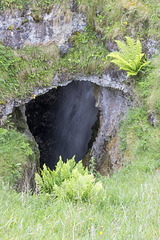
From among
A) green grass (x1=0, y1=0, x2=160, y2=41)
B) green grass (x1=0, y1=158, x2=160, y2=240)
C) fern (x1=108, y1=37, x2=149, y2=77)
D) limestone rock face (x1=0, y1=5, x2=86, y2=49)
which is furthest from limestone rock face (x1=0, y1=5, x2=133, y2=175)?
green grass (x1=0, y1=158, x2=160, y2=240)

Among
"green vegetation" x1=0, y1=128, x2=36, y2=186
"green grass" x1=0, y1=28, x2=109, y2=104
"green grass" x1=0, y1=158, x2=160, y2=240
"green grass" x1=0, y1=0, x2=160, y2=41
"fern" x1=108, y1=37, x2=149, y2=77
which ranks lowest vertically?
"green grass" x1=0, y1=158, x2=160, y2=240


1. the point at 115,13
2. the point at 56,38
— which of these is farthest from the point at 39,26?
the point at 115,13

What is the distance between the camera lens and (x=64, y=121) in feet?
45.8

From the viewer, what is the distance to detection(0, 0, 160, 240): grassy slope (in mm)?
2334

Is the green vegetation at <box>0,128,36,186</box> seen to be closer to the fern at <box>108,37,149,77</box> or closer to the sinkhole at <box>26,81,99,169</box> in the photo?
the fern at <box>108,37,149,77</box>

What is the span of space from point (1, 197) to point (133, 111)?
544 cm

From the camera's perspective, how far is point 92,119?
42.5ft

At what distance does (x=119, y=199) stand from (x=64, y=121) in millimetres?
10908

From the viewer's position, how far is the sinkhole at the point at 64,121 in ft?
42.6

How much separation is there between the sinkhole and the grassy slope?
16.8ft

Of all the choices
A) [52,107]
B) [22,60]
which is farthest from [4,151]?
[52,107]

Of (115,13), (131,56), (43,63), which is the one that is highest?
(115,13)

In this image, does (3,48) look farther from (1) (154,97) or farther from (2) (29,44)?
(1) (154,97)

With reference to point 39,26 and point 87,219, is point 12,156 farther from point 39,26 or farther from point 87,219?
point 39,26
